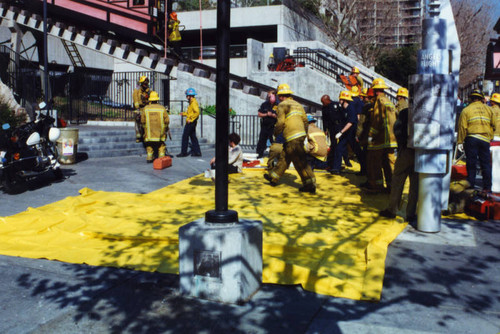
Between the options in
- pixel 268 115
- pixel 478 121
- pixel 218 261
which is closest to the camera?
pixel 218 261

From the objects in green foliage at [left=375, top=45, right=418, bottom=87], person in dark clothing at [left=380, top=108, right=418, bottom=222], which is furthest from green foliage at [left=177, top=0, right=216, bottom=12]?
person in dark clothing at [left=380, top=108, right=418, bottom=222]

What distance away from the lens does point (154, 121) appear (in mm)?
12320

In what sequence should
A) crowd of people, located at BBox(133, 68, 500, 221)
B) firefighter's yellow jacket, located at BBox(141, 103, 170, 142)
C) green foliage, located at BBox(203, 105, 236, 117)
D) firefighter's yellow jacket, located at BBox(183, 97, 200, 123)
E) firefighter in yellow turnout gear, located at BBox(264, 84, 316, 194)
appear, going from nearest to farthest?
crowd of people, located at BBox(133, 68, 500, 221)
firefighter in yellow turnout gear, located at BBox(264, 84, 316, 194)
firefighter's yellow jacket, located at BBox(141, 103, 170, 142)
firefighter's yellow jacket, located at BBox(183, 97, 200, 123)
green foliage, located at BBox(203, 105, 236, 117)

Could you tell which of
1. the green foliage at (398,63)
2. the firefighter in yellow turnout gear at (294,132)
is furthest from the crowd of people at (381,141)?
the green foliage at (398,63)

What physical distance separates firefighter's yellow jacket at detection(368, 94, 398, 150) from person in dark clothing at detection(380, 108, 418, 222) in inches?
58.0

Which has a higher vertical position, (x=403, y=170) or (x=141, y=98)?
(x=141, y=98)

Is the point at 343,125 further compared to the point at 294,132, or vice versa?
the point at 343,125

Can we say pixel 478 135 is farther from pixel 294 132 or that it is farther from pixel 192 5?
pixel 192 5

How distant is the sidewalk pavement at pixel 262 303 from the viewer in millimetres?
3875

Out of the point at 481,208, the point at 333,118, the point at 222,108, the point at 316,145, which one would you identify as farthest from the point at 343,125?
the point at 222,108

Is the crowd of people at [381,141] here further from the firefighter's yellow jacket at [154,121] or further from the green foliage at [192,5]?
the green foliage at [192,5]

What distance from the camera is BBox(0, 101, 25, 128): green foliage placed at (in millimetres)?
12945

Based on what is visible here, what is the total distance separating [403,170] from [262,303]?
3721 mm

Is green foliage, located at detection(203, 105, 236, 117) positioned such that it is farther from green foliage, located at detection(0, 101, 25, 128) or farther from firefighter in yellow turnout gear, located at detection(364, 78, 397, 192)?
firefighter in yellow turnout gear, located at detection(364, 78, 397, 192)
